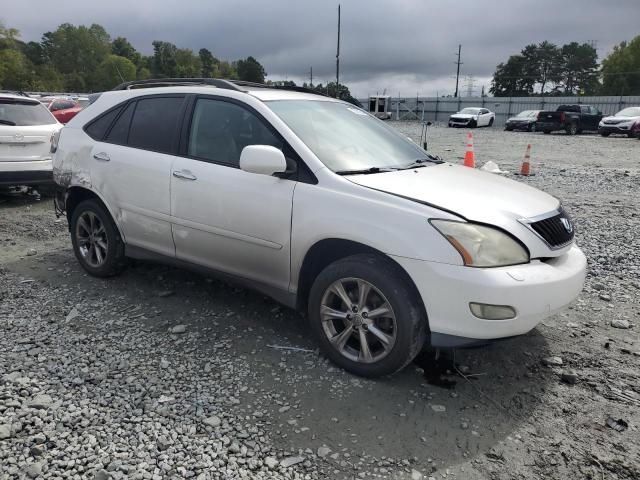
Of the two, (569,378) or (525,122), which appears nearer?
(569,378)

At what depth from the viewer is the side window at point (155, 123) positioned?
4211 mm

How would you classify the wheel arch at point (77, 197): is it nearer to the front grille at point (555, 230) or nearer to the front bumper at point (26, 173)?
the front grille at point (555, 230)

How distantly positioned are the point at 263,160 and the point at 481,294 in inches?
61.2

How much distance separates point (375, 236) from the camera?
3037 millimetres

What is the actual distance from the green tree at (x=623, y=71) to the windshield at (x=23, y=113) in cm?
7838

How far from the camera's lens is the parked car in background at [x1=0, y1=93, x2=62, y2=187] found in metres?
7.85

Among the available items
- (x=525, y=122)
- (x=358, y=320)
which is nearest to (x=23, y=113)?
(x=358, y=320)

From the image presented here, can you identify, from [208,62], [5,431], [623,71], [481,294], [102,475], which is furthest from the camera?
[208,62]

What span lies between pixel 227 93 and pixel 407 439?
2759 millimetres

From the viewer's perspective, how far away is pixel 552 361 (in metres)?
3.52

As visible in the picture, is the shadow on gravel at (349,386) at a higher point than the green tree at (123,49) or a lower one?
lower

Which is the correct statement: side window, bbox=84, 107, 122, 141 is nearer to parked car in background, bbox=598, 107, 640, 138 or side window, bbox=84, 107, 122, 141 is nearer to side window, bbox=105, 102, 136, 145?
side window, bbox=105, 102, 136, 145

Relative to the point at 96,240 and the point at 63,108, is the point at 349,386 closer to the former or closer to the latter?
Answer: the point at 96,240

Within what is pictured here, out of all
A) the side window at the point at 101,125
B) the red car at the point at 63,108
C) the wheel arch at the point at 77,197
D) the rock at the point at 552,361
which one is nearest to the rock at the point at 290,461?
the rock at the point at 552,361
